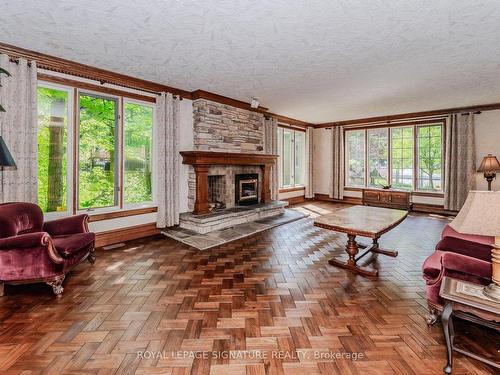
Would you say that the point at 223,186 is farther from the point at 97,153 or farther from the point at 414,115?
the point at 414,115

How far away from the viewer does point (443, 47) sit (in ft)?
9.98

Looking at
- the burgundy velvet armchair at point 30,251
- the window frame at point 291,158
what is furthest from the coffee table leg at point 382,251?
the window frame at point 291,158

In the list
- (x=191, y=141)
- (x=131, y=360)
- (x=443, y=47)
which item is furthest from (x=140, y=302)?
(x=443, y=47)

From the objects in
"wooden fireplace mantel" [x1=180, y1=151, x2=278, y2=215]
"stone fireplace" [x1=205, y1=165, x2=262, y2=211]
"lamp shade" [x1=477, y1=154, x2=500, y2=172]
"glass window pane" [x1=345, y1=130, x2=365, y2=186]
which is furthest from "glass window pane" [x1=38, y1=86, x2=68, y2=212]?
"lamp shade" [x1=477, y1=154, x2=500, y2=172]

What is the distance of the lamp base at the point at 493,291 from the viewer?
4.67ft

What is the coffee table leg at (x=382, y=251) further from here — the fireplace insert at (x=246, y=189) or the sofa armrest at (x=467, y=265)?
the fireplace insert at (x=246, y=189)

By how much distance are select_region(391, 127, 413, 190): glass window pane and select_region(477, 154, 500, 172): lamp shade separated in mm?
1582

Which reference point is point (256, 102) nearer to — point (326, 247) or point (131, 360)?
point (326, 247)

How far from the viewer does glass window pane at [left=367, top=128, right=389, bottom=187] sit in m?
7.51

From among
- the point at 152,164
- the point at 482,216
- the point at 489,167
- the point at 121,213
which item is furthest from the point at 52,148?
the point at 489,167

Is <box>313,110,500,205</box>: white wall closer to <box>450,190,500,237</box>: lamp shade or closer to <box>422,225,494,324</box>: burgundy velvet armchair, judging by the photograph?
<box>422,225,494,324</box>: burgundy velvet armchair

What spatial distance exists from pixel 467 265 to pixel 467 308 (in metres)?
0.41

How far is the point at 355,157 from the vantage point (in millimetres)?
8156

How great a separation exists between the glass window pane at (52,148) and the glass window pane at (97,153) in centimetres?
21
